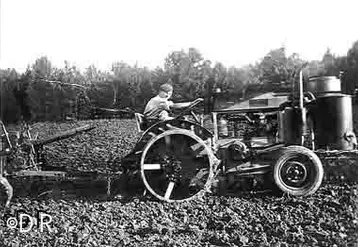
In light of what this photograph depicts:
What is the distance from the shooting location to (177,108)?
402 cm

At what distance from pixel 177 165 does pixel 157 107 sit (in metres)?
0.41

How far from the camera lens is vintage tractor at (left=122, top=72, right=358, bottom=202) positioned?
3932 millimetres

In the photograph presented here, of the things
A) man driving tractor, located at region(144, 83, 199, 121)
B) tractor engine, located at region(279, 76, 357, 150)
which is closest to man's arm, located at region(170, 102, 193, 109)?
man driving tractor, located at region(144, 83, 199, 121)

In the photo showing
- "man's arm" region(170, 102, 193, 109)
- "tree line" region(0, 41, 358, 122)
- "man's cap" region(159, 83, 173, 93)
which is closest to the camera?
"tree line" region(0, 41, 358, 122)

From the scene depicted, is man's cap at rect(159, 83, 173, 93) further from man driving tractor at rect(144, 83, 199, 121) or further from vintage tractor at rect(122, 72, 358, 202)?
vintage tractor at rect(122, 72, 358, 202)

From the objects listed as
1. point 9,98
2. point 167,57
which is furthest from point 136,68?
point 9,98

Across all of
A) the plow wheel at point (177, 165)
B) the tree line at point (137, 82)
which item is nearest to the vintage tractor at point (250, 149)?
the plow wheel at point (177, 165)

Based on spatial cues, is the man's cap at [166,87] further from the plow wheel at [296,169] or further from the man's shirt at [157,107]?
the plow wheel at [296,169]

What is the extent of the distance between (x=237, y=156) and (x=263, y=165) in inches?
7.4

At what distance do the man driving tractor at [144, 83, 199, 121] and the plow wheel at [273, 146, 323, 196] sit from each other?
2.41 feet

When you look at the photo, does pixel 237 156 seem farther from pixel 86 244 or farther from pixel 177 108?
pixel 86 244

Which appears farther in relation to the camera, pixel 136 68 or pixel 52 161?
pixel 52 161

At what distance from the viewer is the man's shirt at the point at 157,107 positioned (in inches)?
155

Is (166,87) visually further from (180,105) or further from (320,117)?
(320,117)
